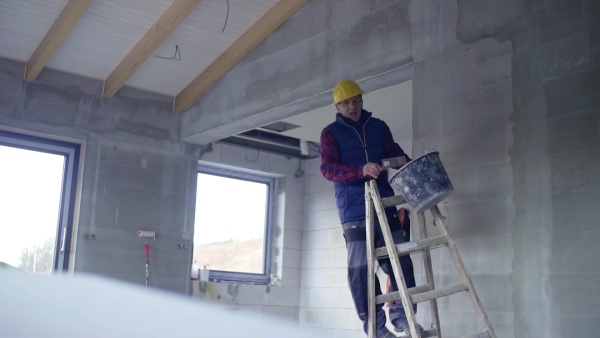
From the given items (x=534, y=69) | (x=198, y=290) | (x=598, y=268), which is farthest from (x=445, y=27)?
(x=198, y=290)

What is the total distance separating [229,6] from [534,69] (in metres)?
2.94

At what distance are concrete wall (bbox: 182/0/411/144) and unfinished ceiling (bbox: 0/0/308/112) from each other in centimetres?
16

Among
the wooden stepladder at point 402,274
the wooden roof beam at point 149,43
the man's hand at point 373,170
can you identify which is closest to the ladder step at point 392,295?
the wooden stepladder at point 402,274

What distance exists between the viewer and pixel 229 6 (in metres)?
5.60

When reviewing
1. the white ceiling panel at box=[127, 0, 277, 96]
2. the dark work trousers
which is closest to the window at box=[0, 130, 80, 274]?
the white ceiling panel at box=[127, 0, 277, 96]

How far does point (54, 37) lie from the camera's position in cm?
552

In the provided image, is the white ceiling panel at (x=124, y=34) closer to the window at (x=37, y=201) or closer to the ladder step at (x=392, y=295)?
the window at (x=37, y=201)

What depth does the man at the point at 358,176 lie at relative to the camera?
11.0ft

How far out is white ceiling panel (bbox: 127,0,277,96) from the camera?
567 cm

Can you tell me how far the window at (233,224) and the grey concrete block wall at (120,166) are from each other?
944 mm

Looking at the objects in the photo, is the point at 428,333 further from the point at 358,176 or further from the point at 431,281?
the point at 358,176

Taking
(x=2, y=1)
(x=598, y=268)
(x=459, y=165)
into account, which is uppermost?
(x=2, y=1)

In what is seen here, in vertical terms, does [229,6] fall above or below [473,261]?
above

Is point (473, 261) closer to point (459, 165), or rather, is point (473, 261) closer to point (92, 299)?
point (459, 165)
